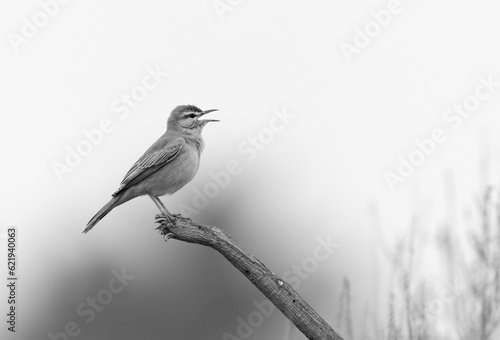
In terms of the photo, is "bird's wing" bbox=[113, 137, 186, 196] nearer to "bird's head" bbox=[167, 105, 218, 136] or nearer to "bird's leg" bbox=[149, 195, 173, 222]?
"bird's leg" bbox=[149, 195, 173, 222]

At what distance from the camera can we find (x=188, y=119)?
9.42m

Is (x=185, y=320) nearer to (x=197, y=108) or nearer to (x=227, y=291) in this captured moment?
(x=227, y=291)

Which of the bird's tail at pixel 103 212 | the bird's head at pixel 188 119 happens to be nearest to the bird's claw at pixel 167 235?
the bird's tail at pixel 103 212

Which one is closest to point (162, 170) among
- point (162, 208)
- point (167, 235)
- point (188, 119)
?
point (162, 208)

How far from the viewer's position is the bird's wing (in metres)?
8.27

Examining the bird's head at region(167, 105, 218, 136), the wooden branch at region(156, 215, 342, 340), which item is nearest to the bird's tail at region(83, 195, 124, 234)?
the bird's head at region(167, 105, 218, 136)

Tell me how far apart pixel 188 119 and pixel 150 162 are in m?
1.13

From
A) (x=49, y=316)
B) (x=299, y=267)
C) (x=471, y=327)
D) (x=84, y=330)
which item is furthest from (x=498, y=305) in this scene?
(x=49, y=316)

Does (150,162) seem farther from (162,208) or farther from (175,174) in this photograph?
(162,208)

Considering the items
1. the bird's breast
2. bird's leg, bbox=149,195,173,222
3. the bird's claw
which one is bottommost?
the bird's claw

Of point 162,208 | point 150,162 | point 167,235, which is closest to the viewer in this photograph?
point 167,235

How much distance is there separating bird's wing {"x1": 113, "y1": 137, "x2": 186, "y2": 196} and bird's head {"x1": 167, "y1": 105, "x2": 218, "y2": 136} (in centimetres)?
56

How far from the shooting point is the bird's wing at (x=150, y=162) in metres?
8.27

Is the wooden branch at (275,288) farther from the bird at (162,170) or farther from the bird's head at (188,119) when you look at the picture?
the bird's head at (188,119)
